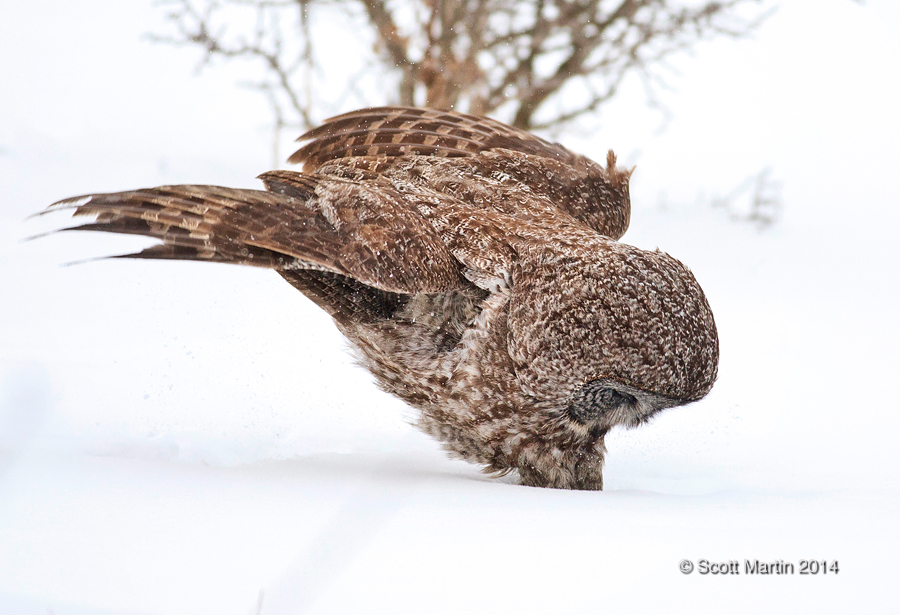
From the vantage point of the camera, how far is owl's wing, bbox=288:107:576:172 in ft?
13.1

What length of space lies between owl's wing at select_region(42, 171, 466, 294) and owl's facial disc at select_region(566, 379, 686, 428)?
56cm

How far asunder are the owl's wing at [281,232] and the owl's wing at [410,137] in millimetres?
1174

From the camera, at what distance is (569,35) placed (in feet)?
29.5

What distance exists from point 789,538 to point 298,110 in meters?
7.73

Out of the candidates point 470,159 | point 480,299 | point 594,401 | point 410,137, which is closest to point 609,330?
point 594,401

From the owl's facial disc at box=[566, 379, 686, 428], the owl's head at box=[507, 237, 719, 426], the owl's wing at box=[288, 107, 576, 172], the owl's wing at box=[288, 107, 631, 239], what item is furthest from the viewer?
the owl's wing at box=[288, 107, 576, 172]

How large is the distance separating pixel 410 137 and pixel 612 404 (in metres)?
1.80

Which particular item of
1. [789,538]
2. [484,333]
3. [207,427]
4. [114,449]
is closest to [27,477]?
[114,449]

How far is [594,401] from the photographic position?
9.09 ft

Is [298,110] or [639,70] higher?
[639,70]

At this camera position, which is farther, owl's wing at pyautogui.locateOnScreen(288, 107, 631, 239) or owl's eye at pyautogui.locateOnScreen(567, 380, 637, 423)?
owl's wing at pyautogui.locateOnScreen(288, 107, 631, 239)

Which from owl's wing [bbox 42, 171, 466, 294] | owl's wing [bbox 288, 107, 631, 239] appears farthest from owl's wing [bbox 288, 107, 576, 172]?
owl's wing [bbox 42, 171, 466, 294]

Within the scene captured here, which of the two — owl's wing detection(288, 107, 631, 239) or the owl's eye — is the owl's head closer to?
the owl's eye

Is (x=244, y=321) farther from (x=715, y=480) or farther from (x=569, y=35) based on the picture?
(x=569, y=35)
